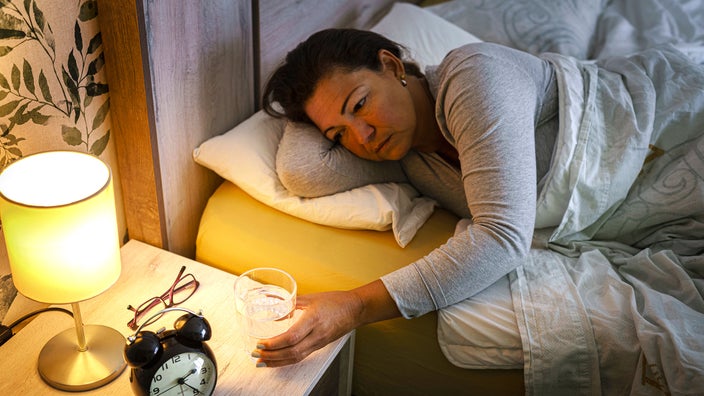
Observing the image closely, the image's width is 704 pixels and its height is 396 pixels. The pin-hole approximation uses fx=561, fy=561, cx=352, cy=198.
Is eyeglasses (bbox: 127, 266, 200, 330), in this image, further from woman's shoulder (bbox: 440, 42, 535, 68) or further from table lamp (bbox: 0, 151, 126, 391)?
woman's shoulder (bbox: 440, 42, 535, 68)

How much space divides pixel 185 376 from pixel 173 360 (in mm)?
35

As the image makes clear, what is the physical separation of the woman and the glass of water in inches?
1.1

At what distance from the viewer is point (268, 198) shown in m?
1.27

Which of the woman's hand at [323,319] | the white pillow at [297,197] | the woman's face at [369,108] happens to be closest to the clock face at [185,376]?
the woman's hand at [323,319]

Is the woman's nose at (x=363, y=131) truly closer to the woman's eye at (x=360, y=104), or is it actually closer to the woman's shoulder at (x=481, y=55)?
the woman's eye at (x=360, y=104)

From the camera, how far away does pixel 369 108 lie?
46.7 inches

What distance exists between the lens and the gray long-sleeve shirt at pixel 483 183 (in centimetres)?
104

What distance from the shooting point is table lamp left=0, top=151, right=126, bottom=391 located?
75 centimetres

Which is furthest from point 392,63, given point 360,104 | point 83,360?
point 83,360

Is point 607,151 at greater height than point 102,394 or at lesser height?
greater

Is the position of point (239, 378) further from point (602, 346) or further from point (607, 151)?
point (607, 151)

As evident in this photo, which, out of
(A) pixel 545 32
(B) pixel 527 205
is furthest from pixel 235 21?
(A) pixel 545 32

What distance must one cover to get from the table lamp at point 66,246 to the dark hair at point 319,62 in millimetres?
520

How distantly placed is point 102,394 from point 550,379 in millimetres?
778
